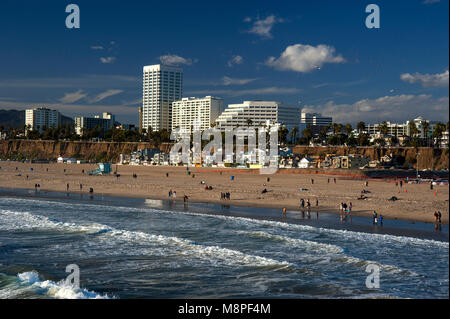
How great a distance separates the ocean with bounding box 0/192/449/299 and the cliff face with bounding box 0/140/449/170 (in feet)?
246

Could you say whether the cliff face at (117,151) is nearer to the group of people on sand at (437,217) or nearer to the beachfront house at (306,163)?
the beachfront house at (306,163)

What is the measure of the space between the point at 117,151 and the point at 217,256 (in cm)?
12859

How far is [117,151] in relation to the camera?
14288 centimetres

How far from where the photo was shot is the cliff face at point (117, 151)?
95562 millimetres

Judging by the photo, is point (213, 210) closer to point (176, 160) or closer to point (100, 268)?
point (100, 268)

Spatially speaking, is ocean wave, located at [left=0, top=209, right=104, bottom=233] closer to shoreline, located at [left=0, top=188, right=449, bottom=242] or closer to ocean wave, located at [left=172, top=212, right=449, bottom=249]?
shoreline, located at [left=0, top=188, right=449, bottom=242]

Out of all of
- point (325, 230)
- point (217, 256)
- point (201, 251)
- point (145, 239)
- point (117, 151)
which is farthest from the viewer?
point (117, 151)

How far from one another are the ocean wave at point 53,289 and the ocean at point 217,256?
34 mm

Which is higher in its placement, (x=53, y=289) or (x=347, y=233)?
(x=347, y=233)

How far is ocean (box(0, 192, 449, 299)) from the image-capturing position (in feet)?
49.2

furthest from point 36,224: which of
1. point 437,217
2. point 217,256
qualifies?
point 437,217
